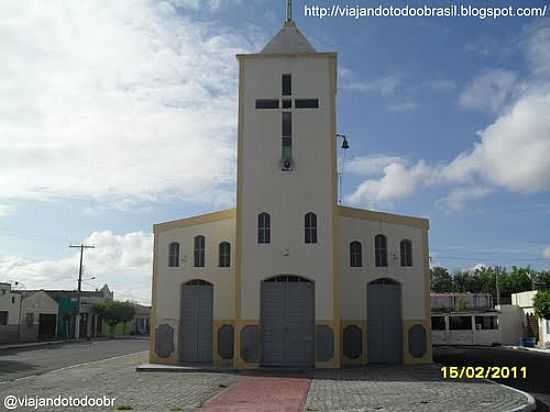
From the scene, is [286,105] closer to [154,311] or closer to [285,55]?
[285,55]

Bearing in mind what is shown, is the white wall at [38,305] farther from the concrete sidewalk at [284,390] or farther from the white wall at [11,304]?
the concrete sidewalk at [284,390]

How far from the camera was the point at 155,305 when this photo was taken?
25.7 m

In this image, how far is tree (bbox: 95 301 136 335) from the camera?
63.4 m

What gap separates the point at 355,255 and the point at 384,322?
2.92 m

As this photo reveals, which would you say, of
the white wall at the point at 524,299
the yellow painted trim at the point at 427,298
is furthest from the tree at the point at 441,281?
the yellow painted trim at the point at 427,298

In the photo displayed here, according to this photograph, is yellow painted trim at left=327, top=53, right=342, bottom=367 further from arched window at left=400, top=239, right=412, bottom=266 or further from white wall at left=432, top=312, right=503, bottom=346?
white wall at left=432, top=312, right=503, bottom=346

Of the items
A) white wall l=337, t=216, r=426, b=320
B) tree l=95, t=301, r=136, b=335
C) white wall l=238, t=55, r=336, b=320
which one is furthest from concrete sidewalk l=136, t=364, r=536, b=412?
tree l=95, t=301, r=136, b=335

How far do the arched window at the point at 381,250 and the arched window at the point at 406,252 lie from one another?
69cm

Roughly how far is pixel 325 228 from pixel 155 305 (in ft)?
25.4

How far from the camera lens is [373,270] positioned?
84.5ft

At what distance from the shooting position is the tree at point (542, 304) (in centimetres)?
3659

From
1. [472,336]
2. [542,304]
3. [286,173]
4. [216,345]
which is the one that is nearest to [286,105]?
[286,173]

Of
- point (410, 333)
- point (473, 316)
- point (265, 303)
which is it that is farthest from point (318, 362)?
point (473, 316)

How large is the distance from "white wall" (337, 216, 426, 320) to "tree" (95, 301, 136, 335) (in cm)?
4336
